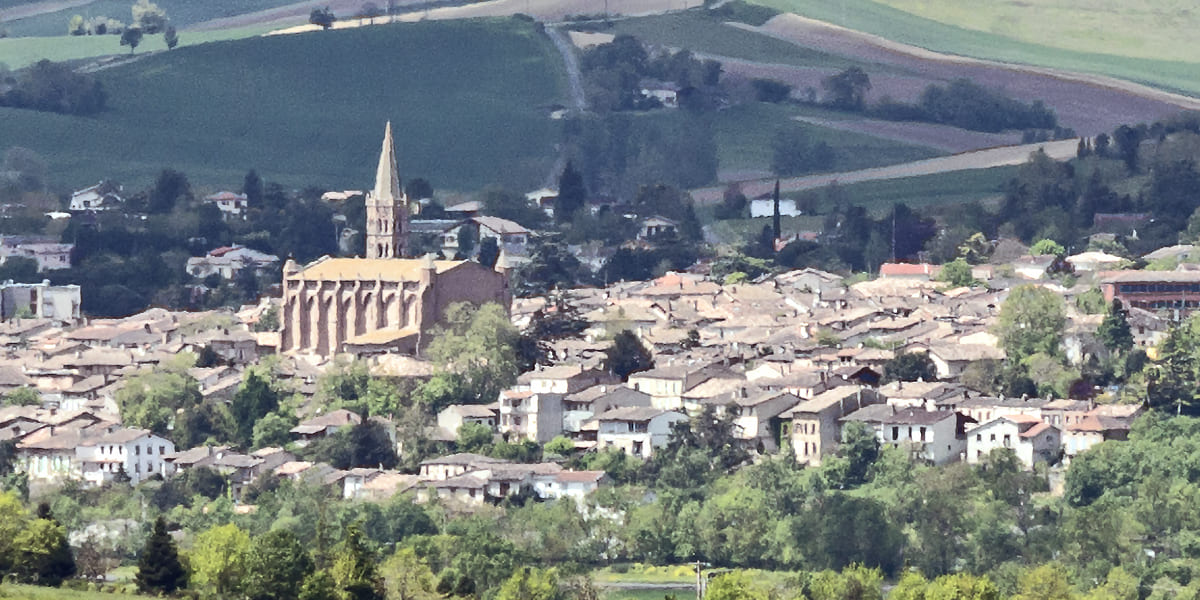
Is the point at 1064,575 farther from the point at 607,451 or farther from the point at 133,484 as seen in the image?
the point at 133,484

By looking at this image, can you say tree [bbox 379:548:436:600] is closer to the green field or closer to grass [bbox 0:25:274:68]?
the green field

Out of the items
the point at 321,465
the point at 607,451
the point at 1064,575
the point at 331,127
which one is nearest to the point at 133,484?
the point at 321,465

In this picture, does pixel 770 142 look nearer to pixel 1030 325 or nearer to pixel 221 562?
pixel 1030 325

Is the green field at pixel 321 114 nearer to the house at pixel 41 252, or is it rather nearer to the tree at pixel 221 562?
the house at pixel 41 252

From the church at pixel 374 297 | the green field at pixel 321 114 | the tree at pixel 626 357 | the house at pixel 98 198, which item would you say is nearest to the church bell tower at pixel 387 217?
the church at pixel 374 297

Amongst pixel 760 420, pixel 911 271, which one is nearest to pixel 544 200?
pixel 911 271
